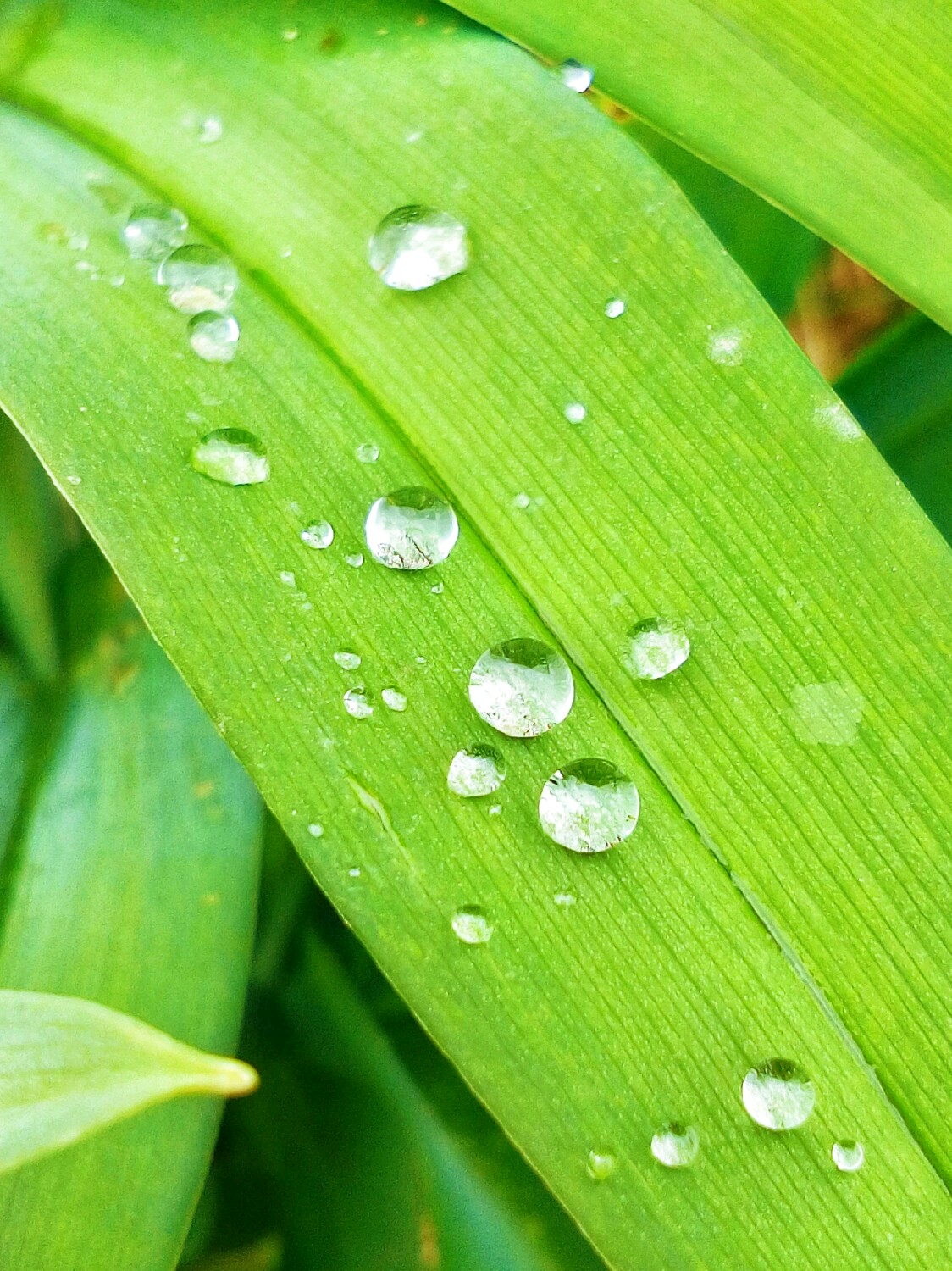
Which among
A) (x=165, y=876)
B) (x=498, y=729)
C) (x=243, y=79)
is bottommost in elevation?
(x=165, y=876)

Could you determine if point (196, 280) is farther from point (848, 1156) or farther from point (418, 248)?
point (848, 1156)

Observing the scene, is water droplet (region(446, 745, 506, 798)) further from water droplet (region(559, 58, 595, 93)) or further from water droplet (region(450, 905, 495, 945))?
water droplet (region(559, 58, 595, 93))

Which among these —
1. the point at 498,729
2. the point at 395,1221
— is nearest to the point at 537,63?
the point at 498,729

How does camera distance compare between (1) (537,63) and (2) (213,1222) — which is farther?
(2) (213,1222)

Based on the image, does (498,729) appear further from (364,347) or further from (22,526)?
(22,526)

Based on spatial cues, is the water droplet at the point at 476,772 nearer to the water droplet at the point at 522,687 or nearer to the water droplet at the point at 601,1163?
the water droplet at the point at 522,687

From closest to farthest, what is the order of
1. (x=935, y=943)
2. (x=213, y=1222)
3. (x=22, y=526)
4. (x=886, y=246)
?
(x=935, y=943), (x=886, y=246), (x=22, y=526), (x=213, y=1222)

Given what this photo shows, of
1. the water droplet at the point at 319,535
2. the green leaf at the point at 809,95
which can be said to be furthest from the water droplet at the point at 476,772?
the green leaf at the point at 809,95
